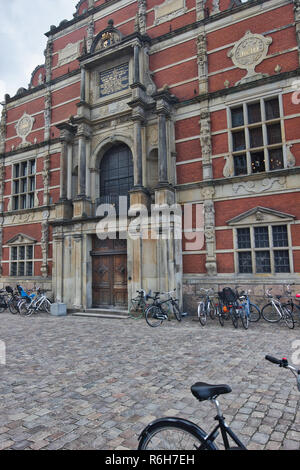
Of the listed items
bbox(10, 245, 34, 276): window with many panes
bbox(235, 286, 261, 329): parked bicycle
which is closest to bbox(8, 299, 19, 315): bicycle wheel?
bbox(10, 245, 34, 276): window with many panes

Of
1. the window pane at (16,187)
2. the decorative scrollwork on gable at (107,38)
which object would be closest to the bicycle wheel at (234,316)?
the decorative scrollwork on gable at (107,38)

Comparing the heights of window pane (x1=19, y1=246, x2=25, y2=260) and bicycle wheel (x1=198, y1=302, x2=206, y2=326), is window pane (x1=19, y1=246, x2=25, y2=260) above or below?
above

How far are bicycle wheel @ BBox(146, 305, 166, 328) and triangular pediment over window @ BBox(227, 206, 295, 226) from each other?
4.25m

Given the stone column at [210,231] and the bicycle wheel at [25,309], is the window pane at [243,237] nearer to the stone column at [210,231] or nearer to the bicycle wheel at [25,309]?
the stone column at [210,231]

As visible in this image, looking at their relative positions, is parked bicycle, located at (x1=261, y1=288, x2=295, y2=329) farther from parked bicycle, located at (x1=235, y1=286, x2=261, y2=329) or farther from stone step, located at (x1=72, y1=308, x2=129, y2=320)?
stone step, located at (x1=72, y1=308, x2=129, y2=320)

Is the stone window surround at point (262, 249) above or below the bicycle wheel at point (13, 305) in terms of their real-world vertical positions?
above

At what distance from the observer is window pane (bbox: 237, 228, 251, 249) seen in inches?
446

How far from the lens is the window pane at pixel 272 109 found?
1148 cm

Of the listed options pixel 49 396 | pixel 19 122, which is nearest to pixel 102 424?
pixel 49 396

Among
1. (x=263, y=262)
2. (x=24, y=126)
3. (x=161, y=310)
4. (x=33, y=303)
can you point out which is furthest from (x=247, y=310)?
(x=24, y=126)

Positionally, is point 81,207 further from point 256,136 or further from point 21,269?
point 256,136

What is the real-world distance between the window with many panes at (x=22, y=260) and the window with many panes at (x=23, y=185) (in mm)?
2428

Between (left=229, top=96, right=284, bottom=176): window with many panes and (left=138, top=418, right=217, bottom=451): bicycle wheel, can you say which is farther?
(left=229, top=96, right=284, bottom=176): window with many panes
